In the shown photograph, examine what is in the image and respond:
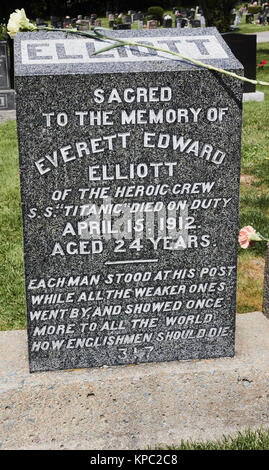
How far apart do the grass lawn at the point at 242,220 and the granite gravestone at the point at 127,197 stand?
107 centimetres

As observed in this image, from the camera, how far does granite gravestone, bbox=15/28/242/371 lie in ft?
10.8

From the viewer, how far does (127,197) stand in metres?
3.49

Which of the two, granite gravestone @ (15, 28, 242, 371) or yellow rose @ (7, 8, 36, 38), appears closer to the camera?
granite gravestone @ (15, 28, 242, 371)

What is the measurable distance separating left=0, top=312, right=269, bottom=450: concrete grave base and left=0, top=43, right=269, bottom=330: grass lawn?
1.08 m

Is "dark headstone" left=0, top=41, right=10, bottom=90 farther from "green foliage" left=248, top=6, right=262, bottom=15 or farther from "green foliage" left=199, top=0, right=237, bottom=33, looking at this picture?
"green foliage" left=248, top=6, right=262, bottom=15

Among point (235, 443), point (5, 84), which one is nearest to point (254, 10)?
point (5, 84)

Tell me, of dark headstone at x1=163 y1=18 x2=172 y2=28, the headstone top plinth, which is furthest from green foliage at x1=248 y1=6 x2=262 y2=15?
the headstone top plinth

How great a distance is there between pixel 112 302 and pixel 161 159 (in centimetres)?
85

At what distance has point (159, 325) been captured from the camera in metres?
3.73

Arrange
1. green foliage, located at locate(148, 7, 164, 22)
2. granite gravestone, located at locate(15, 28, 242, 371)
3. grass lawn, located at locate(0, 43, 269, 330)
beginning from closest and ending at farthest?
granite gravestone, located at locate(15, 28, 242, 371), grass lawn, located at locate(0, 43, 269, 330), green foliage, located at locate(148, 7, 164, 22)
